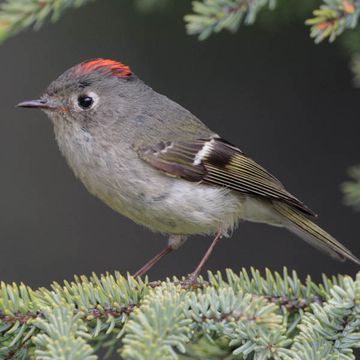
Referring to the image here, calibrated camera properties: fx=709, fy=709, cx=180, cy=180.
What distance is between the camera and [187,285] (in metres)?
1.78

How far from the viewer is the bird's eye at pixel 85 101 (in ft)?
6.98

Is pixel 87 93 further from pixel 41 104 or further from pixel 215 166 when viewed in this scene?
pixel 215 166

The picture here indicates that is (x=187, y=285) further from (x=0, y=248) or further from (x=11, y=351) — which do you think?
(x=0, y=248)

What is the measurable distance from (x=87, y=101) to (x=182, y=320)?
1.06 metres

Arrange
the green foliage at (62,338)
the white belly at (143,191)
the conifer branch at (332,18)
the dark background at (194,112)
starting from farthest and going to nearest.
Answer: the dark background at (194,112)
the white belly at (143,191)
the conifer branch at (332,18)
the green foliage at (62,338)

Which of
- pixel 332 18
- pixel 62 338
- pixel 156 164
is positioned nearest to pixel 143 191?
pixel 156 164

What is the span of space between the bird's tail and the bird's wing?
0.19ft

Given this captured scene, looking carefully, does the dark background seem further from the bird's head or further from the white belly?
the white belly

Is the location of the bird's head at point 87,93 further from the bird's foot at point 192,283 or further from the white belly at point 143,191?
the bird's foot at point 192,283

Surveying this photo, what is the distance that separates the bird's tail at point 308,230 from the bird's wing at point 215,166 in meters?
0.06

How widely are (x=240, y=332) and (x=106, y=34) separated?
1912mm

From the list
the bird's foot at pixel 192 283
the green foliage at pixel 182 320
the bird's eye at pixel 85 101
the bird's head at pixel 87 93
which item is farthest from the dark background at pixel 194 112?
the green foliage at pixel 182 320

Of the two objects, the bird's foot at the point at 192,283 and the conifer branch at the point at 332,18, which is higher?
the conifer branch at the point at 332,18

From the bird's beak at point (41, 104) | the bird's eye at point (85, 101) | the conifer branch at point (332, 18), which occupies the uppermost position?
the conifer branch at point (332, 18)
